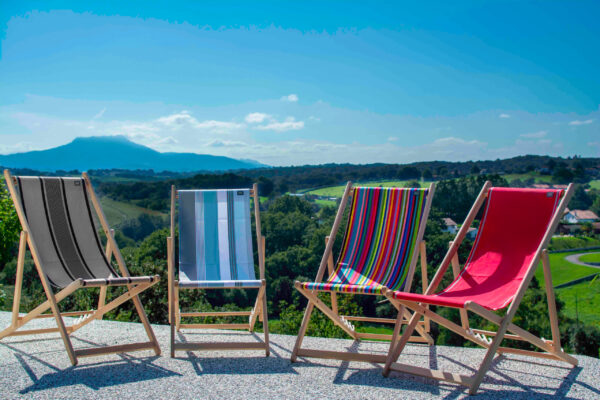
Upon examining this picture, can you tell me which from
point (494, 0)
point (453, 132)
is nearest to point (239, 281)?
point (494, 0)

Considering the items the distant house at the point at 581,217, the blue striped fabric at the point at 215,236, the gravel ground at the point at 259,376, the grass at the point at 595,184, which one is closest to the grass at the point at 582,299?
the distant house at the point at 581,217

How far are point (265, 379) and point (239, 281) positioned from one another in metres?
0.60

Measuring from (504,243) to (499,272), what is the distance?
0.20 meters

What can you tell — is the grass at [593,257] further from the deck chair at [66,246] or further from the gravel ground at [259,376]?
the deck chair at [66,246]

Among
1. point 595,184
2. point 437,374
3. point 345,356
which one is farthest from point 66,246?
point 595,184

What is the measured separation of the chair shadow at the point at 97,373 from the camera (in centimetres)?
252

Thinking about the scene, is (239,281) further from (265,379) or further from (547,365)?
(547,365)

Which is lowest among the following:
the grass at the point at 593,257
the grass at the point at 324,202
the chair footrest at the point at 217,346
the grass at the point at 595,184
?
the grass at the point at 593,257

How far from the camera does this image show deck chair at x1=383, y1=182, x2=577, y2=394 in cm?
245

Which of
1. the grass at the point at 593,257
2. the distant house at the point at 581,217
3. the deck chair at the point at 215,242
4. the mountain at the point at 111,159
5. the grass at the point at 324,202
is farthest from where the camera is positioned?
the mountain at the point at 111,159

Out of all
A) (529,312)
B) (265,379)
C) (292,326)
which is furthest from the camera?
(529,312)

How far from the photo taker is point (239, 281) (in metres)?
2.95

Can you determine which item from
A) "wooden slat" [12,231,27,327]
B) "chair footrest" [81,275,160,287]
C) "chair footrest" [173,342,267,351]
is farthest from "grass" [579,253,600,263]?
"wooden slat" [12,231,27,327]

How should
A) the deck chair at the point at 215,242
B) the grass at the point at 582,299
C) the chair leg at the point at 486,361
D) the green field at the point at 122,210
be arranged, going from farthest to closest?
the green field at the point at 122,210
the grass at the point at 582,299
the deck chair at the point at 215,242
the chair leg at the point at 486,361
